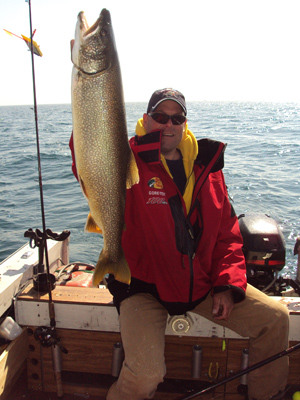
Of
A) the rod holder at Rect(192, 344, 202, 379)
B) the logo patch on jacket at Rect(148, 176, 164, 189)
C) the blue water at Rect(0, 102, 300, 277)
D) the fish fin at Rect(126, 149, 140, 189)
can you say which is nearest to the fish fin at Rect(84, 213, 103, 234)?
the fish fin at Rect(126, 149, 140, 189)

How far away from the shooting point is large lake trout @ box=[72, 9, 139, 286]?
190 centimetres

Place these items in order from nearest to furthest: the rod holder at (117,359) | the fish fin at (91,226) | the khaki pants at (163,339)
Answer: the fish fin at (91,226)
the khaki pants at (163,339)
the rod holder at (117,359)

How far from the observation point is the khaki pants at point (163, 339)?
244 cm

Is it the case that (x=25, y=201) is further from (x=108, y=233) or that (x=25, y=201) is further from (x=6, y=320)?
(x=108, y=233)

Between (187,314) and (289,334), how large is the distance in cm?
88

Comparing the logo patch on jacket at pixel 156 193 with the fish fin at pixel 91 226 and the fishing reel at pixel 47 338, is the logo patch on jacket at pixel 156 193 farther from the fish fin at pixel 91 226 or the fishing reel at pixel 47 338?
the fishing reel at pixel 47 338

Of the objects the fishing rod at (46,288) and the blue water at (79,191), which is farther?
the blue water at (79,191)

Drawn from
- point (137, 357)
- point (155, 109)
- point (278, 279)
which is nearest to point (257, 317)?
point (137, 357)

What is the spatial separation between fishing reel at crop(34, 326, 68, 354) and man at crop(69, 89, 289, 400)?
590 mm

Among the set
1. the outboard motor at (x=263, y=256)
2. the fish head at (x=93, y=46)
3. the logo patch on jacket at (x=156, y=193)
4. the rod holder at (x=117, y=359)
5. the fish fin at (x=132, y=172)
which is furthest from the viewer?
the outboard motor at (x=263, y=256)

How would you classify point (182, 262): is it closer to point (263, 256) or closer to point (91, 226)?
point (91, 226)

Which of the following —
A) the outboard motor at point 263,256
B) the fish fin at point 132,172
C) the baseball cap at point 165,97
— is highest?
the baseball cap at point 165,97

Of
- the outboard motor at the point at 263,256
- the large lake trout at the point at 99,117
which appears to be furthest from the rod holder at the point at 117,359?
the outboard motor at the point at 263,256

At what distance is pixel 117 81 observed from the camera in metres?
1.97
